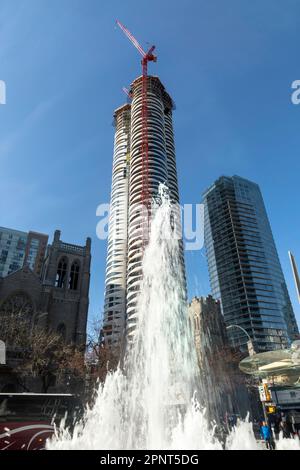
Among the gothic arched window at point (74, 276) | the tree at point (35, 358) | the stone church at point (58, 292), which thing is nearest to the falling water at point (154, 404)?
the tree at point (35, 358)

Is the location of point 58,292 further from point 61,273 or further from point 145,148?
point 145,148

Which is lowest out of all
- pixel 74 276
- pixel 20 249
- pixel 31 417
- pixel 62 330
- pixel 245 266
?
pixel 31 417

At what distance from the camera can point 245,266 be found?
143 m

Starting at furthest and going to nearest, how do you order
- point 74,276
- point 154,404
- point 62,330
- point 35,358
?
point 74,276 → point 62,330 → point 35,358 → point 154,404

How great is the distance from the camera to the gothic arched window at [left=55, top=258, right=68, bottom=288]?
5281 centimetres

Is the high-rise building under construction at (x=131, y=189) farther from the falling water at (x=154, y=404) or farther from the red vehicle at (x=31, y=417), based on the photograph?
the red vehicle at (x=31, y=417)

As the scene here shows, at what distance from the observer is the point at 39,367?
1227 inches

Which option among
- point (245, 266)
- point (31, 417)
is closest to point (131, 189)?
point (245, 266)

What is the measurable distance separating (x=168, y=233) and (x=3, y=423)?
16.0m

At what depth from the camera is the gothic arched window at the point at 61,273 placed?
5281 centimetres

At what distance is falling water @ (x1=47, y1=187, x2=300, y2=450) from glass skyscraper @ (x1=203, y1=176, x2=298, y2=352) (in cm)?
11175

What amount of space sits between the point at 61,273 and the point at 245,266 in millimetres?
109994

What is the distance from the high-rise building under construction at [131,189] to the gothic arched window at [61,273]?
32885 mm
